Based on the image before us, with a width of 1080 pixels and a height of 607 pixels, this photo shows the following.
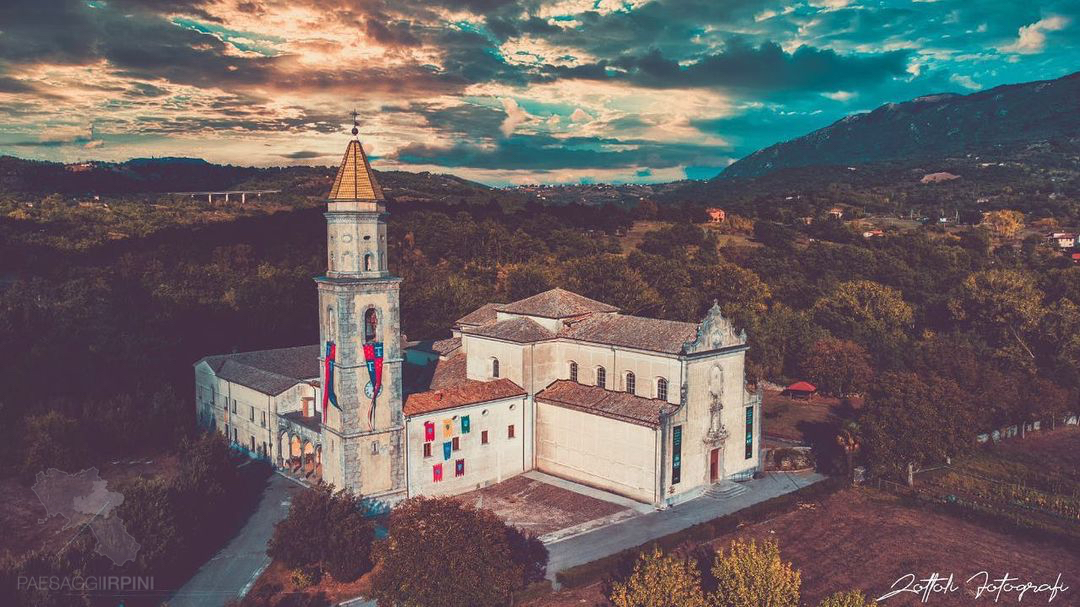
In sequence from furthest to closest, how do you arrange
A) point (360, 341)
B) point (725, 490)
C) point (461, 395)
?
point (725, 490) < point (461, 395) < point (360, 341)

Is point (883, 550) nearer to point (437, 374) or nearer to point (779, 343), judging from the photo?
point (437, 374)

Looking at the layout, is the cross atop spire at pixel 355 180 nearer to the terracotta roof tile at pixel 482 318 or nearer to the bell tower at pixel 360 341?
the bell tower at pixel 360 341

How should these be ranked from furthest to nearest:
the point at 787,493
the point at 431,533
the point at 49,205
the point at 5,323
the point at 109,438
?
1. the point at 49,205
2. the point at 5,323
3. the point at 109,438
4. the point at 787,493
5. the point at 431,533

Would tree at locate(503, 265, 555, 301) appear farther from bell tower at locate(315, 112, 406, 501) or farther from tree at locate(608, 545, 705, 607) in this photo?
tree at locate(608, 545, 705, 607)

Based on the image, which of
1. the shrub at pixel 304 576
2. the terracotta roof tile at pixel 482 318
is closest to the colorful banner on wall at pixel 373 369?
the shrub at pixel 304 576

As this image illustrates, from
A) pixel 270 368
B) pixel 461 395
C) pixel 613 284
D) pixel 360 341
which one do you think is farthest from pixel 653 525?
pixel 613 284

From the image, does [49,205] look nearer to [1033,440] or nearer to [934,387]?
[934,387]

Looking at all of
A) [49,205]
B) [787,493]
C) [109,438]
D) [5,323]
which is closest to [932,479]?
[787,493]
